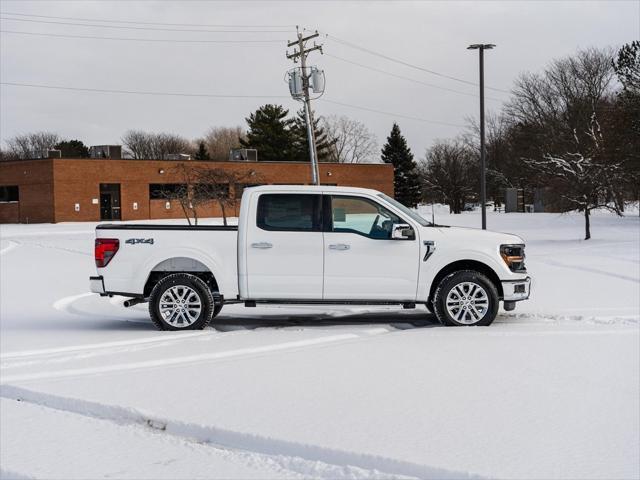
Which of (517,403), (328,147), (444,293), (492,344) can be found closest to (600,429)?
(517,403)

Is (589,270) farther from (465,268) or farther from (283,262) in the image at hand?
(283,262)

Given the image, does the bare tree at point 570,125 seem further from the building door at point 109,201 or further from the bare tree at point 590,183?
the building door at point 109,201

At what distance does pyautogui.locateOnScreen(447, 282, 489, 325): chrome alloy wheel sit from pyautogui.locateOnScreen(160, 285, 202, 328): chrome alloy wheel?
325 cm

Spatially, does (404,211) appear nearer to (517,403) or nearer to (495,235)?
(495,235)

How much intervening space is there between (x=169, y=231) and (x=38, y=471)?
569 centimetres

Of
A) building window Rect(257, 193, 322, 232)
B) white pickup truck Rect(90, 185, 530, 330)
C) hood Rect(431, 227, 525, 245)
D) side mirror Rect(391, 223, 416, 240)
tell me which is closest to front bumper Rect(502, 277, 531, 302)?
white pickup truck Rect(90, 185, 530, 330)

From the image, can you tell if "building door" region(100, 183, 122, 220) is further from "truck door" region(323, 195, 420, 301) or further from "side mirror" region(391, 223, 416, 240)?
"side mirror" region(391, 223, 416, 240)

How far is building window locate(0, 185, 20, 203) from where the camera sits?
64.4m

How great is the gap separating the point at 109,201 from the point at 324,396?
60383mm

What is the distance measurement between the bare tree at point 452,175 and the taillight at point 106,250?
80.9 m

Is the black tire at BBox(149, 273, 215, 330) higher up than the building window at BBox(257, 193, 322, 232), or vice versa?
the building window at BBox(257, 193, 322, 232)

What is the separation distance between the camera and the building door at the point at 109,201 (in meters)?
63.9

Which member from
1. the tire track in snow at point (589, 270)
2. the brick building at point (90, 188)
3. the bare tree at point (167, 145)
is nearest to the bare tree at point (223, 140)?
the bare tree at point (167, 145)

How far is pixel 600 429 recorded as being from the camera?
5.41 m
